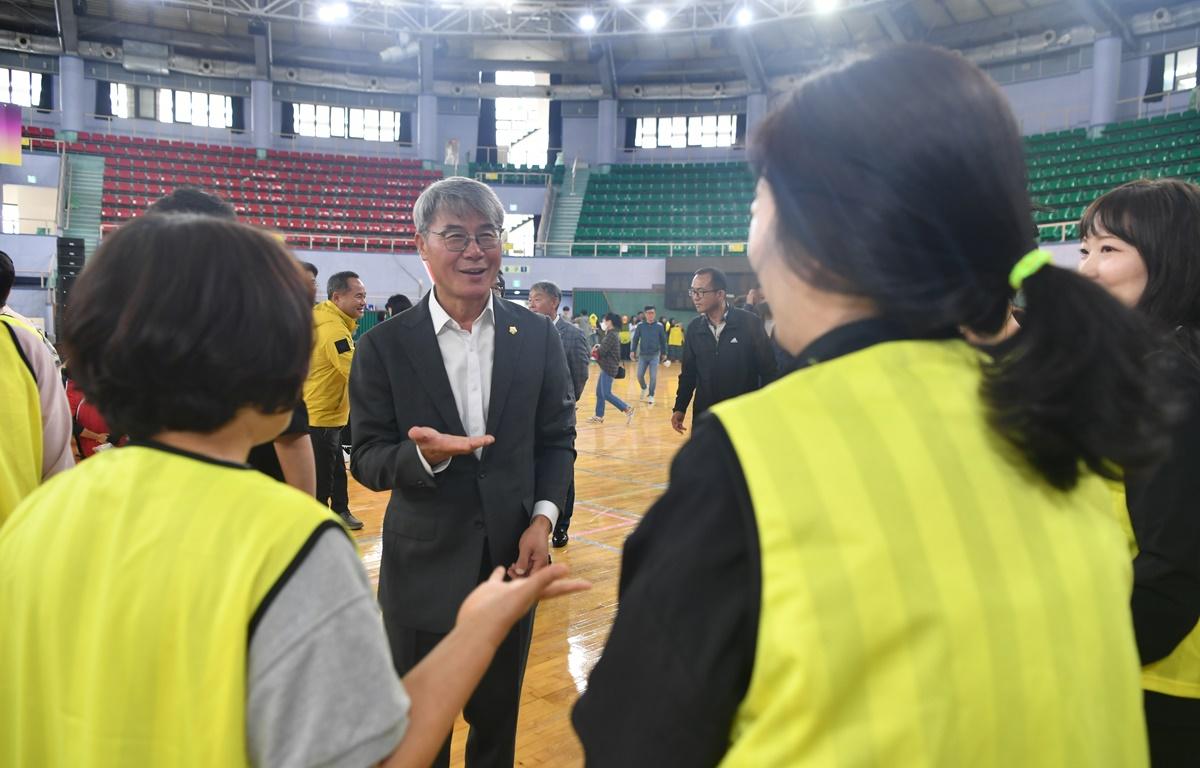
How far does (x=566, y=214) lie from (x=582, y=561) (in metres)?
19.7

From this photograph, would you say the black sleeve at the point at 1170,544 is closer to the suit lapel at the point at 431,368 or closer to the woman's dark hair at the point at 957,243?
the woman's dark hair at the point at 957,243

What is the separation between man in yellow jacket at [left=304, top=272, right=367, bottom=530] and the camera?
491cm

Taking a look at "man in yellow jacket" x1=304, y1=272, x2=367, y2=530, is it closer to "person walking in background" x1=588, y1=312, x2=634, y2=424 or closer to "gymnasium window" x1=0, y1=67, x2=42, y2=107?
"person walking in background" x1=588, y1=312, x2=634, y2=424

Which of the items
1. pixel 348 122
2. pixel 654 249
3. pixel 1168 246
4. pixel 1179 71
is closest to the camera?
pixel 1168 246

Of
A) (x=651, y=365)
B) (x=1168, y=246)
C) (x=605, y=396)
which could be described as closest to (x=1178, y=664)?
(x=1168, y=246)

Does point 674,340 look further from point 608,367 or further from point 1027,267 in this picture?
point 1027,267

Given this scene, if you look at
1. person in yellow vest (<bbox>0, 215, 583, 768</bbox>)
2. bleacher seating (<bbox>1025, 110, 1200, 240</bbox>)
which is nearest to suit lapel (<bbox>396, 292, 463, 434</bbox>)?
person in yellow vest (<bbox>0, 215, 583, 768</bbox>)

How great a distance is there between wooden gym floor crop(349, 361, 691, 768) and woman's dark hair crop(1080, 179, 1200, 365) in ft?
3.16

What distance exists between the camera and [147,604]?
2.60 ft

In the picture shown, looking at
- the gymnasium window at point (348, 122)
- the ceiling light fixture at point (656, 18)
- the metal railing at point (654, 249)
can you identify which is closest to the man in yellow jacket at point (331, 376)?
the metal railing at point (654, 249)

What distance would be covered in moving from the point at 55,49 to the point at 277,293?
24702 mm

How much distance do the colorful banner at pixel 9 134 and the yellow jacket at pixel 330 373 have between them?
1857 centimetres

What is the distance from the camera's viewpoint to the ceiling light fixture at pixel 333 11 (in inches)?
786

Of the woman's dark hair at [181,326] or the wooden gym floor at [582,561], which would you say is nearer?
the woman's dark hair at [181,326]
